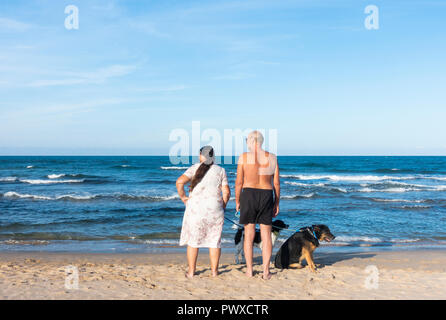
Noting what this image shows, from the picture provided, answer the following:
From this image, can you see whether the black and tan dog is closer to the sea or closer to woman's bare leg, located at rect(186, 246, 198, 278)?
the sea

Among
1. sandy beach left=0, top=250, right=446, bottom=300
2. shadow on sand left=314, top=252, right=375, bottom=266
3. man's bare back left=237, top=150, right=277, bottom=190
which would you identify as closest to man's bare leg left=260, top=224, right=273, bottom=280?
sandy beach left=0, top=250, right=446, bottom=300

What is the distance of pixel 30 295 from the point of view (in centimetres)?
381

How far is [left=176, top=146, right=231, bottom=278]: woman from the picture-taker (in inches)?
174

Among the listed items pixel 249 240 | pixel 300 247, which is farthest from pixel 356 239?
pixel 249 240

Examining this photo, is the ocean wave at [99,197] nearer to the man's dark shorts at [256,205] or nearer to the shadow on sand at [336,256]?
the shadow on sand at [336,256]

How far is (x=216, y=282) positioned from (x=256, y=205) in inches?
40.5

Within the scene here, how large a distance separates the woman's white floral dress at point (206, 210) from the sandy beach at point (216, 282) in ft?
1.67

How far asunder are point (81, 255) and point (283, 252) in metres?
3.74

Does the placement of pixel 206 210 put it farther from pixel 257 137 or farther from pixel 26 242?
pixel 26 242

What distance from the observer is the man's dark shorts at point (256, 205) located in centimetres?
446

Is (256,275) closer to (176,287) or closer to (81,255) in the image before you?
(176,287)

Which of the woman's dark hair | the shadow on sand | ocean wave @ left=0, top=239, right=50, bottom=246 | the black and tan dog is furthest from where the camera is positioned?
ocean wave @ left=0, top=239, right=50, bottom=246
